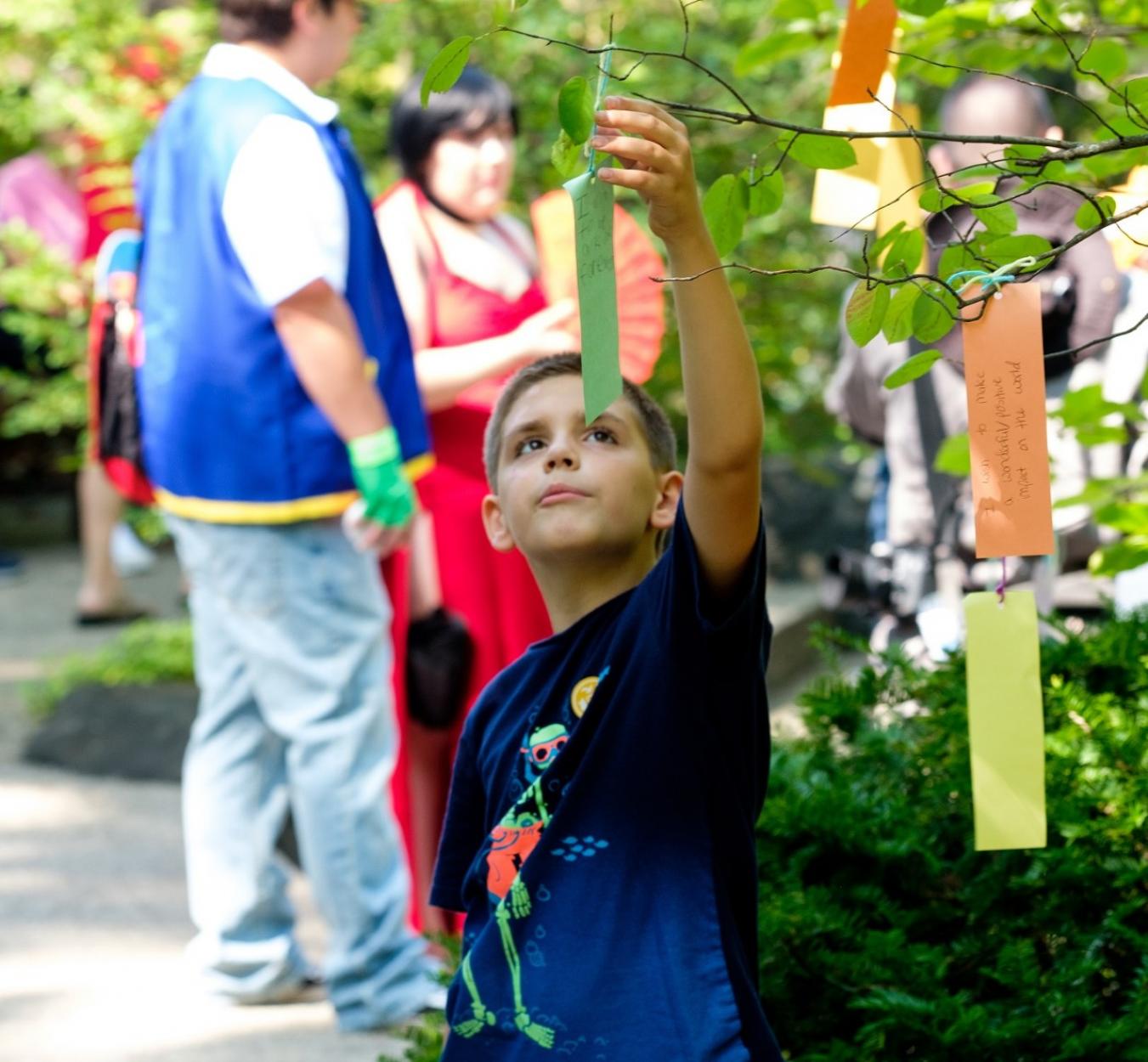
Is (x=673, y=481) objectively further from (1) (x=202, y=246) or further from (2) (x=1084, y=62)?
(1) (x=202, y=246)

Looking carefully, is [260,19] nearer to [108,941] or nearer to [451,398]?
[451,398]

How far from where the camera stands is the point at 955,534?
4523mm

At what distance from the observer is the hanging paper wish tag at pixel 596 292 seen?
63.9 inches

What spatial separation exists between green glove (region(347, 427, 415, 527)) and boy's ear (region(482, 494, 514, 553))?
1.44 m

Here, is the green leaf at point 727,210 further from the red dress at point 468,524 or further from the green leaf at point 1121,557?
the red dress at point 468,524

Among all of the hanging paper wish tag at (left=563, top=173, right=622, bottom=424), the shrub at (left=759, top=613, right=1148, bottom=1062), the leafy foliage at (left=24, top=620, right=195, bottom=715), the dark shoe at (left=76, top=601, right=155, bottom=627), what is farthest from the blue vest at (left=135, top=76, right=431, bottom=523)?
the dark shoe at (left=76, top=601, right=155, bottom=627)

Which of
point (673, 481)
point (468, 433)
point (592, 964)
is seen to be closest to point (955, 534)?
point (468, 433)

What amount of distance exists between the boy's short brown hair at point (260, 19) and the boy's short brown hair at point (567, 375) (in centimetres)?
188

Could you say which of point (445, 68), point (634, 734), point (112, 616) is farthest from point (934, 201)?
point (112, 616)

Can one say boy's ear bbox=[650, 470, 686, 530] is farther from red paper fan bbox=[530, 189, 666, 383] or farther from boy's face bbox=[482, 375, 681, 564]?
red paper fan bbox=[530, 189, 666, 383]

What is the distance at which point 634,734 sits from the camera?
6.48 feet

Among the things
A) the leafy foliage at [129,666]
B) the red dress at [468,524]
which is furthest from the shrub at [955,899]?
the leafy foliage at [129,666]

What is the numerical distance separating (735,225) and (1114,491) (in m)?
1.44

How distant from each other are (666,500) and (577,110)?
2.34 feet
